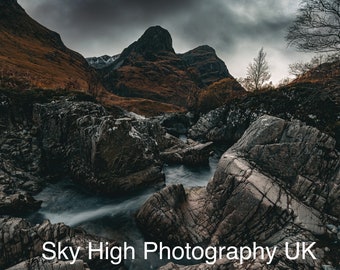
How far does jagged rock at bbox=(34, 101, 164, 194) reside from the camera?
49.6 feet

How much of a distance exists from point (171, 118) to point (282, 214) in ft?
140

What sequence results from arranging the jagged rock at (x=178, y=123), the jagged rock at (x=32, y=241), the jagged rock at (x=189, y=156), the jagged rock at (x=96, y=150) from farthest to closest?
the jagged rock at (x=178, y=123) < the jagged rock at (x=189, y=156) < the jagged rock at (x=96, y=150) < the jagged rock at (x=32, y=241)

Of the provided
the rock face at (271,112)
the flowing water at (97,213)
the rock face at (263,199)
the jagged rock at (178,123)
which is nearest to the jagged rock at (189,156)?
the flowing water at (97,213)

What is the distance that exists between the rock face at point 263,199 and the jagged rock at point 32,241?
2.85 metres

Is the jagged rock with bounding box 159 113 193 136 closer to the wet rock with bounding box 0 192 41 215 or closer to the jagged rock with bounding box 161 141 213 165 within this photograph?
the jagged rock with bounding box 161 141 213 165

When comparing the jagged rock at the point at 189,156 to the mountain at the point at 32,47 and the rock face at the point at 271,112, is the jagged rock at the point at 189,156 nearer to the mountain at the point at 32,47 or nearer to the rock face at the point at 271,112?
the rock face at the point at 271,112

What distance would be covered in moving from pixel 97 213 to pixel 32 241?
4862mm

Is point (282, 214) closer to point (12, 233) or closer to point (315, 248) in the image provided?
point (315, 248)

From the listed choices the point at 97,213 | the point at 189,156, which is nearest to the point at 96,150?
the point at 97,213

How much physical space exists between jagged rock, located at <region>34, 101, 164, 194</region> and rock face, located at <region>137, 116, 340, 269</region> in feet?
13.7

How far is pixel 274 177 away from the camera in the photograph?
11.2 metres

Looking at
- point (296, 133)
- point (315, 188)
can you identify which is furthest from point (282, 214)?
point (296, 133)

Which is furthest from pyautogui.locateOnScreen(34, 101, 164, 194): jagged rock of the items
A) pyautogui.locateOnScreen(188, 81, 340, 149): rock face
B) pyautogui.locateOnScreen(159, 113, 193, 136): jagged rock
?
pyautogui.locateOnScreen(159, 113, 193, 136): jagged rock

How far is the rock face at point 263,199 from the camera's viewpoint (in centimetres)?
966
